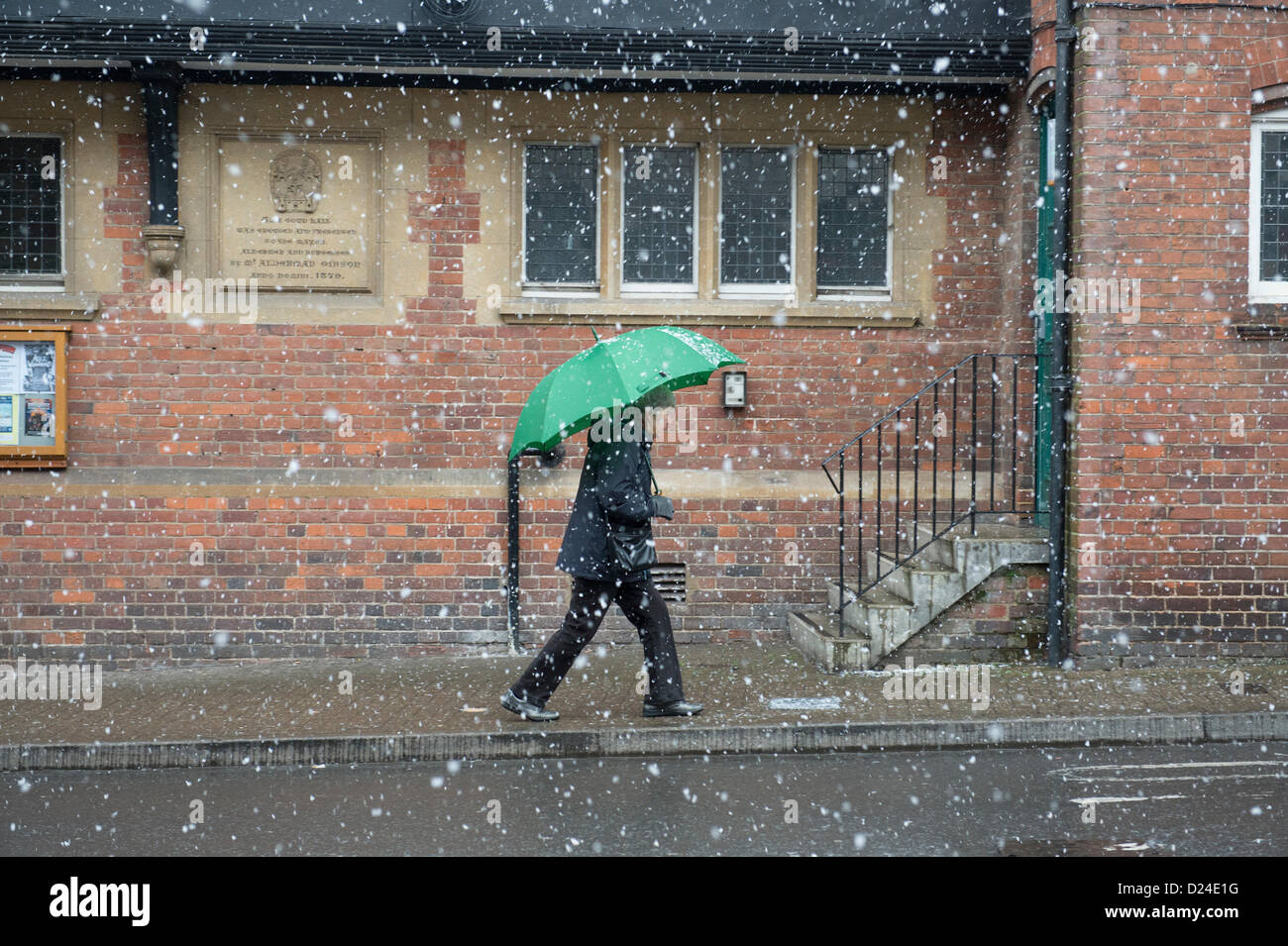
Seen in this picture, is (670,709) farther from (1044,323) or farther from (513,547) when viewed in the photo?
(1044,323)

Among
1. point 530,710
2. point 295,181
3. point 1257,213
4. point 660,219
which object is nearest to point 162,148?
point 295,181

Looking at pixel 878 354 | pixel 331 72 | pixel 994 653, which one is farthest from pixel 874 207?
pixel 331 72

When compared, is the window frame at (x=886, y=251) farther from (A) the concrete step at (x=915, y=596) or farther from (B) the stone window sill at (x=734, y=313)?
(A) the concrete step at (x=915, y=596)

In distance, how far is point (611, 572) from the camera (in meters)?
7.33

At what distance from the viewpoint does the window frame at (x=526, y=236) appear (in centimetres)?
1009

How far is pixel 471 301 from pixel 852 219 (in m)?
3.02

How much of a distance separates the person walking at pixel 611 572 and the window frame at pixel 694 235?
297 centimetres

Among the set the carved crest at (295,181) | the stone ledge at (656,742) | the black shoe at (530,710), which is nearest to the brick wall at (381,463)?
the carved crest at (295,181)

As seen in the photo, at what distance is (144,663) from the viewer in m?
9.84

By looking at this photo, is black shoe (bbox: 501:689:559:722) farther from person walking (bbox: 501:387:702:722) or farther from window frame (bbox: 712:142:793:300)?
window frame (bbox: 712:142:793:300)

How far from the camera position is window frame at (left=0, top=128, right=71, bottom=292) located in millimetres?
9789

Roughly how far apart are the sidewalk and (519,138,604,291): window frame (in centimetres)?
302

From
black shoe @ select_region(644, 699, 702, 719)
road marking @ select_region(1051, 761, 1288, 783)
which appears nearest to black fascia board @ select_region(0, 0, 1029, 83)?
black shoe @ select_region(644, 699, 702, 719)

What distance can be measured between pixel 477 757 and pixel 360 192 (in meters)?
4.78
